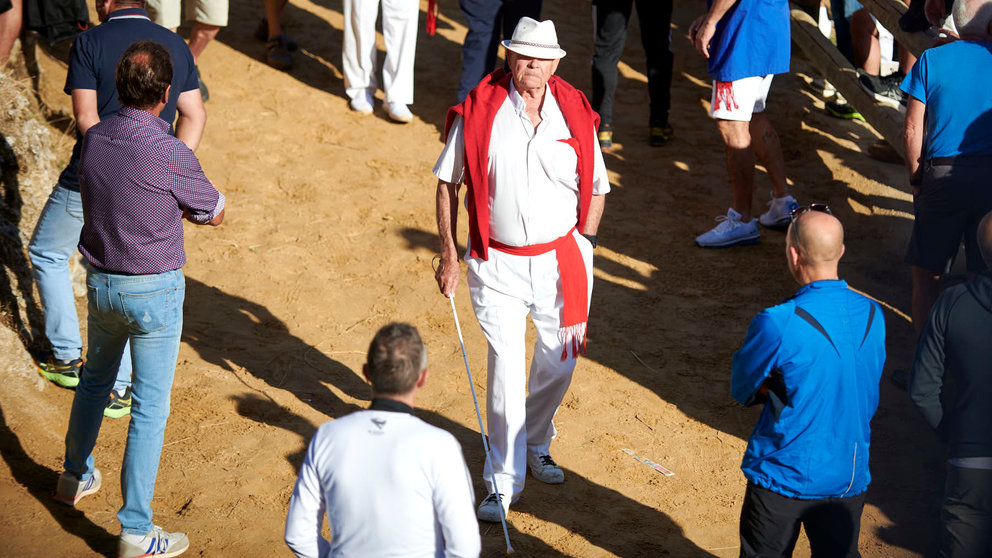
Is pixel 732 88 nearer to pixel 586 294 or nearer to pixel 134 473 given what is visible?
pixel 586 294

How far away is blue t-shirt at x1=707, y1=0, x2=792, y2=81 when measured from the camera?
249 inches

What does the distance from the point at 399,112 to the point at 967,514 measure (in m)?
5.88

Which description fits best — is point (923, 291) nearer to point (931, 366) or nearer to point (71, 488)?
point (931, 366)

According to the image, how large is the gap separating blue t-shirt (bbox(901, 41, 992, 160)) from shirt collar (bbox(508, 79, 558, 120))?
1895 mm

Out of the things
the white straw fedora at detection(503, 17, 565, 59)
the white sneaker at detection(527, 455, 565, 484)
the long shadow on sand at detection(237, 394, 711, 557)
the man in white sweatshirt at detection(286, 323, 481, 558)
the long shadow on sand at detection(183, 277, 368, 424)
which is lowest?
the long shadow on sand at detection(183, 277, 368, 424)

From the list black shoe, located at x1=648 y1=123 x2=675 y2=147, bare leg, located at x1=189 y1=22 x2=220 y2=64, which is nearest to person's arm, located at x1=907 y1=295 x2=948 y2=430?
black shoe, located at x1=648 y1=123 x2=675 y2=147

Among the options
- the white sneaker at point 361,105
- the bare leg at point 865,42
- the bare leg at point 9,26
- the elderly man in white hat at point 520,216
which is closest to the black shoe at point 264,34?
the white sneaker at point 361,105

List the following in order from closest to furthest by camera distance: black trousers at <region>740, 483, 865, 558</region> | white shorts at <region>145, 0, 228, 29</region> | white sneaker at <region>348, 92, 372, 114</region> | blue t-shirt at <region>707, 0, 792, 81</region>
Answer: black trousers at <region>740, 483, 865, 558</region>
blue t-shirt at <region>707, 0, 792, 81</region>
white shorts at <region>145, 0, 228, 29</region>
white sneaker at <region>348, 92, 372, 114</region>

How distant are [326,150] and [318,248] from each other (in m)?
1.38

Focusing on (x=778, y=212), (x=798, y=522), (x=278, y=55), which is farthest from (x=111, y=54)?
(x=778, y=212)

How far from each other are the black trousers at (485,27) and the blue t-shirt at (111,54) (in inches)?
143

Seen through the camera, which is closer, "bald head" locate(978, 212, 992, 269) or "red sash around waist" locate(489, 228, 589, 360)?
"bald head" locate(978, 212, 992, 269)

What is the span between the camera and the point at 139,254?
11.8 feet

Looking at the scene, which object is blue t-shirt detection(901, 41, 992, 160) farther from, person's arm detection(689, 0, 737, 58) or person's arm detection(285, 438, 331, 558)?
person's arm detection(285, 438, 331, 558)
